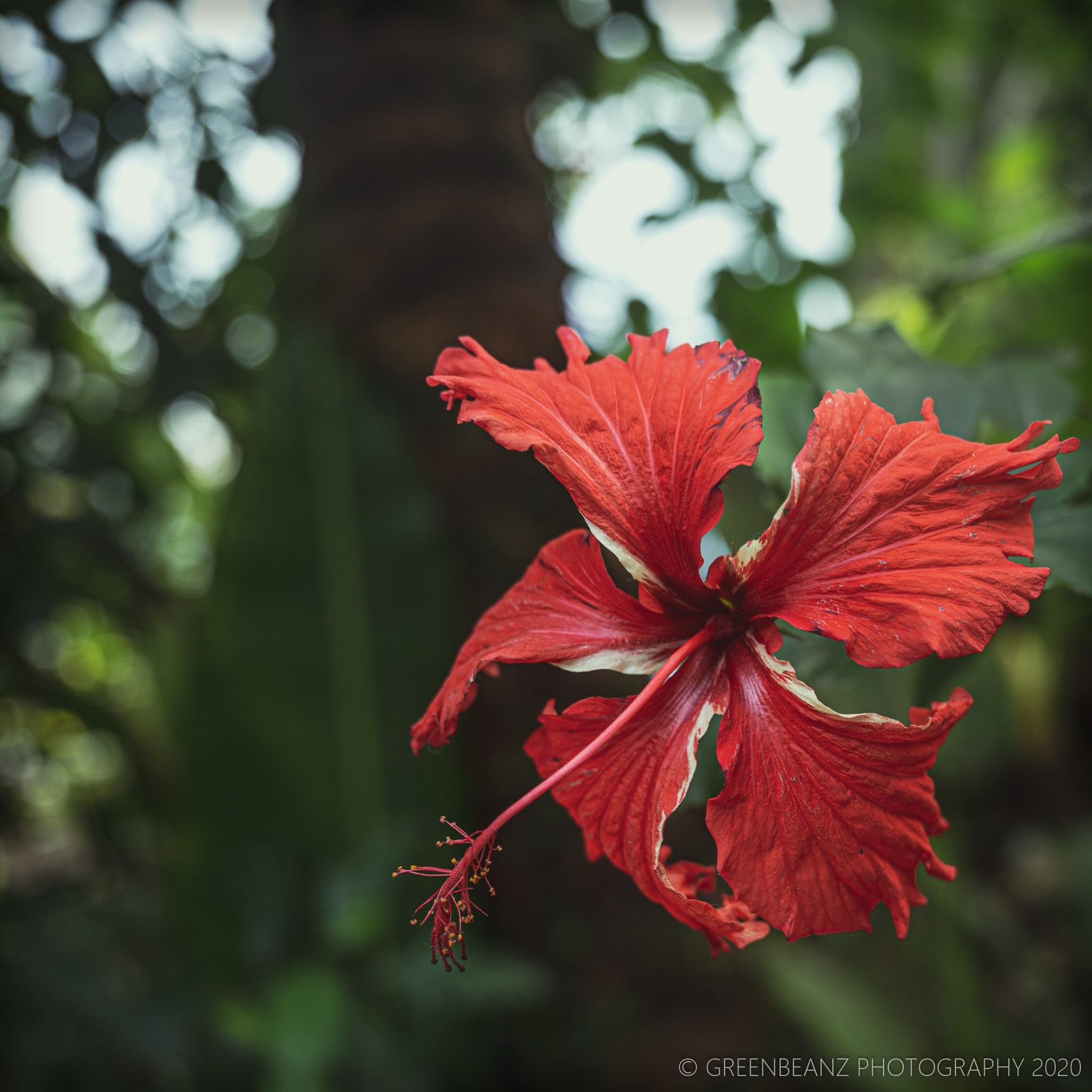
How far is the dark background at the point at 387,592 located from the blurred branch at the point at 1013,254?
0.17 m

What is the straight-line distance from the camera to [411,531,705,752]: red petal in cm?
46

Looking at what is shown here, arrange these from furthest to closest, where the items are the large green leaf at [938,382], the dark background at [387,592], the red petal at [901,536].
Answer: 1. the dark background at [387,592]
2. the large green leaf at [938,382]
3. the red petal at [901,536]

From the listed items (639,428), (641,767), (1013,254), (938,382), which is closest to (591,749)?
(641,767)

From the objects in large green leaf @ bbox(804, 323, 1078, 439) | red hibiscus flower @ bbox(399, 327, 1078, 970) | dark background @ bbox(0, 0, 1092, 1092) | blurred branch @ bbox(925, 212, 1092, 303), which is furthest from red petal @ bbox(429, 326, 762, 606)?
dark background @ bbox(0, 0, 1092, 1092)

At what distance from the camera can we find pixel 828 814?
400 millimetres

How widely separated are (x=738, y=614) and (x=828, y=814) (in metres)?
0.11

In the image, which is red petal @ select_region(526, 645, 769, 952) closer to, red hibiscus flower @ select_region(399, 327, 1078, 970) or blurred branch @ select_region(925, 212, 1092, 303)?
red hibiscus flower @ select_region(399, 327, 1078, 970)

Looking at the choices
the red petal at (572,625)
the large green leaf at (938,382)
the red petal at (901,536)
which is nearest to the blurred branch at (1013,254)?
the large green leaf at (938,382)

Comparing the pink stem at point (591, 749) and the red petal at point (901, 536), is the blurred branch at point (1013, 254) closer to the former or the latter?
the red petal at point (901, 536)

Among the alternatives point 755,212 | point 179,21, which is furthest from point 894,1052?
point 179,21

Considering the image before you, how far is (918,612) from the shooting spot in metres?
0.38

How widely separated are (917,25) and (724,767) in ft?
6.47

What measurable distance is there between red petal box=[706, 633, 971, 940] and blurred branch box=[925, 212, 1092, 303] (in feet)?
1.60

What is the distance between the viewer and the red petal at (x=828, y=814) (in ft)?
1.26
